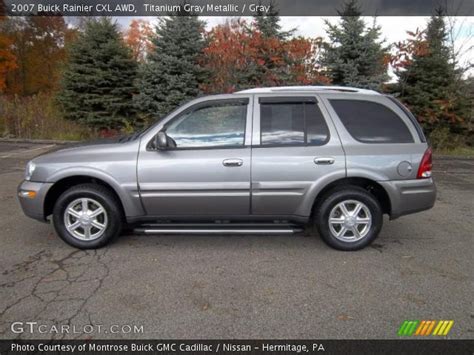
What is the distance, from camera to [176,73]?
12.4 m

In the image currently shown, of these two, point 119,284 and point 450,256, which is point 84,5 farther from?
point 450,256

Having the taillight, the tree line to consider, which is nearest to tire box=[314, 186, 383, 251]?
the taillight

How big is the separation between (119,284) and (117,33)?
1265cm

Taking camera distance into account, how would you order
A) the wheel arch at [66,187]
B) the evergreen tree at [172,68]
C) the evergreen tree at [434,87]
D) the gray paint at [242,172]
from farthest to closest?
1. the evergreen tree at [172,68]
2. the evergreen tree at [434,87]
3. the wheel arch at [66,187]
4. the gray paint at [242,172]

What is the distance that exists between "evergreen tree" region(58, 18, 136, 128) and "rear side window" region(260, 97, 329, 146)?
1024cm

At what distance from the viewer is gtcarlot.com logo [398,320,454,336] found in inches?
98.0

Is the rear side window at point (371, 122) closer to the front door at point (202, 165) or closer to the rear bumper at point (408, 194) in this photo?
the rear bumper at point (408, 194)

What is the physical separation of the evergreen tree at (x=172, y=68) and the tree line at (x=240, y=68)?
4cm

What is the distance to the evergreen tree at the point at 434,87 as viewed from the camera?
38.4 ft

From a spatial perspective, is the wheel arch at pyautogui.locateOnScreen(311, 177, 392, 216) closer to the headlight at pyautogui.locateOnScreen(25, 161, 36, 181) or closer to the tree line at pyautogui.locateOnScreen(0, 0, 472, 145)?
the headlight at pyautogui.locateOnScreen(25, 161, 36, 181)

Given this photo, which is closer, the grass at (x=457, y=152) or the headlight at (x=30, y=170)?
the headlight at (x=30, y=170)

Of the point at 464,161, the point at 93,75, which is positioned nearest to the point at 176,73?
the point at 93,75

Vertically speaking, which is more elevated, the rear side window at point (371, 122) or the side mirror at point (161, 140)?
the rear side window at point (371, 122)

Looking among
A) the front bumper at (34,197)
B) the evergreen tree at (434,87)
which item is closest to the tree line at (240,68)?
the evergreen tree at (434,87)
